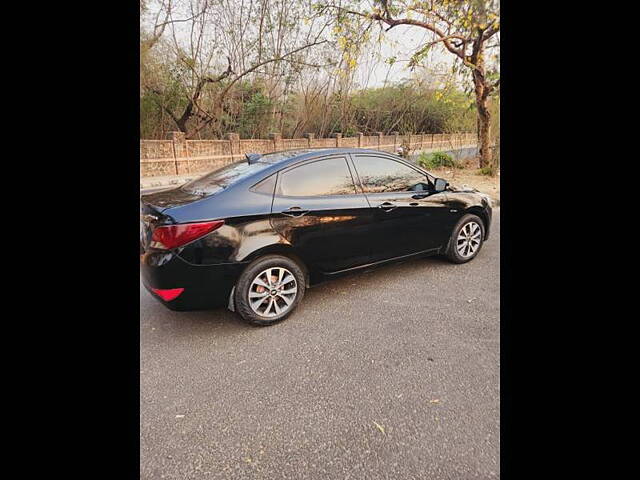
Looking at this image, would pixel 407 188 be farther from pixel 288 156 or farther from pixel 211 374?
pixel 211 374

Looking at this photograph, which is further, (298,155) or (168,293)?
(298,155)

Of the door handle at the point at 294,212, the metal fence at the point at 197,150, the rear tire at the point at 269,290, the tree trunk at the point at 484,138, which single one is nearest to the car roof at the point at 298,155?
Answer: the door handle at the point at 294,212

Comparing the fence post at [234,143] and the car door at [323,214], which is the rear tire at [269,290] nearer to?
the car door at [323,214]

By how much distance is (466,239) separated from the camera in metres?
3.85

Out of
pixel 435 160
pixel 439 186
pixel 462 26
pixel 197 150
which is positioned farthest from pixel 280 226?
pixel 197 150

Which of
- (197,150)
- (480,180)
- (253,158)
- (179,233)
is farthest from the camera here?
(197,150)

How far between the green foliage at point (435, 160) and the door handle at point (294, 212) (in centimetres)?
322

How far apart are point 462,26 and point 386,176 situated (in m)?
5.19

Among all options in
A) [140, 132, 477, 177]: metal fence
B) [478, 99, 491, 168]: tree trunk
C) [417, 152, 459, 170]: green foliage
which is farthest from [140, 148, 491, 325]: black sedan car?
[478, 99, 491, 168]: tree trunk

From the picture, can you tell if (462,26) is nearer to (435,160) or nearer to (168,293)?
(435,160)

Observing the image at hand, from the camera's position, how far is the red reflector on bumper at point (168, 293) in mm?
2346

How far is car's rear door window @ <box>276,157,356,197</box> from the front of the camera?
2688mm
